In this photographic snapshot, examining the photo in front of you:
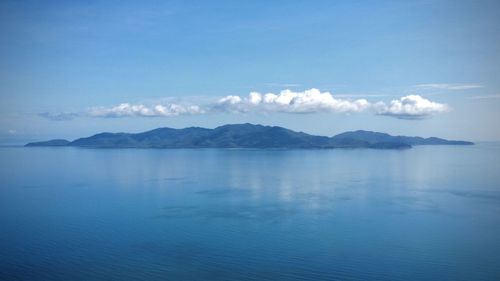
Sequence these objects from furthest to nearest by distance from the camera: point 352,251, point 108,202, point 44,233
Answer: point 108,202
point 44,233
point 352,251

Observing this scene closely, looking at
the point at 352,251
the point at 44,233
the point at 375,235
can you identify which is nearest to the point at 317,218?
the point at 375,235

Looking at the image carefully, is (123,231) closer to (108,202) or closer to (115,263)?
(115,263)

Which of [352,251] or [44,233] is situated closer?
[352,251]

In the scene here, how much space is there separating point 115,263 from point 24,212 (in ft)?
58.3

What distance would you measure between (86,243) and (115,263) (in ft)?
15.2

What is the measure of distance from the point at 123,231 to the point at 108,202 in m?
12.8

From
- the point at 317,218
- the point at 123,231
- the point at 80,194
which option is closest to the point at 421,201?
the point at 317,218

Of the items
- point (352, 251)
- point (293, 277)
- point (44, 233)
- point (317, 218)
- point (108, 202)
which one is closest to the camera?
point (293, 277)

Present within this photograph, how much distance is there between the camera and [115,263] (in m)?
19.9

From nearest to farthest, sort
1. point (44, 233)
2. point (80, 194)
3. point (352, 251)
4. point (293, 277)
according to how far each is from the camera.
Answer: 1. point (293, 277)
2. point (352, 251)
3. point (44, 233)
4. point (80, 194)

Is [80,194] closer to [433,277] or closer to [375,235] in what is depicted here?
[375,235]

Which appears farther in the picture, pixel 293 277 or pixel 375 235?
pixel 375 235

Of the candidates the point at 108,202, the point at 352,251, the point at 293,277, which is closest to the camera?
the point at 293,277

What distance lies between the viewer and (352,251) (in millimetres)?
22031
